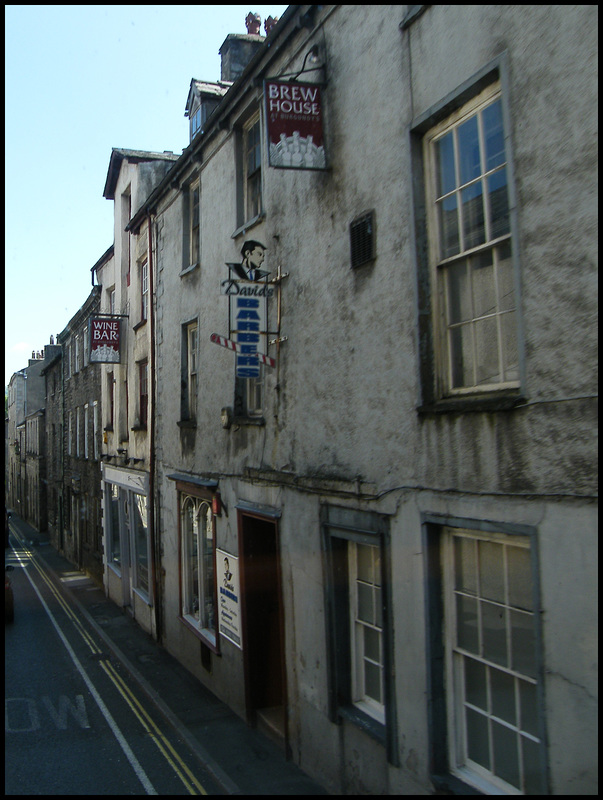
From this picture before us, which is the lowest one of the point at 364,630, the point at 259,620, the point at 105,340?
the point at 259,620

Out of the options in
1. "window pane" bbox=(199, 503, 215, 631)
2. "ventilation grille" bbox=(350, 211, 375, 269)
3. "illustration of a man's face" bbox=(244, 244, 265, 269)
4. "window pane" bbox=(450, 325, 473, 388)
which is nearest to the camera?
"window pane" bbox=(450, 325, 473, 388)

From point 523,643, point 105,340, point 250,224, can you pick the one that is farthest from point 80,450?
point 523,643

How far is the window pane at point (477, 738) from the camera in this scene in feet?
18.8

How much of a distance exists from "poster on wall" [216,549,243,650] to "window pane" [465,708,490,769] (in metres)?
5.32

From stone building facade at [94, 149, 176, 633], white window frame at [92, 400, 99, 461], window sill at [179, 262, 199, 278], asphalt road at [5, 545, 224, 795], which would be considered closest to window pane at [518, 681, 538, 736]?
asphalt road at [5, 545, 224, 795]

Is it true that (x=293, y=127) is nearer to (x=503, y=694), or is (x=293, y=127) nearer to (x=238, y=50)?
(x=503, y=694)

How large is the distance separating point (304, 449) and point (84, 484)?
21.4m

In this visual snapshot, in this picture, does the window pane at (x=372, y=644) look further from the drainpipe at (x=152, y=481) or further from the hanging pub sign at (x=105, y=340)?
the hanging pub sign at (x=105, y=340)

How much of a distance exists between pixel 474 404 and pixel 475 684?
2.32 metres

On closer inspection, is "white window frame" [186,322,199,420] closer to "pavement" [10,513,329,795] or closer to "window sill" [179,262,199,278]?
"window sill" [179,262,199,278]

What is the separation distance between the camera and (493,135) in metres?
5.66

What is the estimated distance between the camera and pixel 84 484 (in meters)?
28.1

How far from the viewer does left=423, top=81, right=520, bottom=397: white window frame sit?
549 cm

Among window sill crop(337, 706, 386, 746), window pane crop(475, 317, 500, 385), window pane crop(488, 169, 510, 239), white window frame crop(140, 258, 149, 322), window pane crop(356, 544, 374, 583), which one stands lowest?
window sill crop(337, 706, 386, 746)
